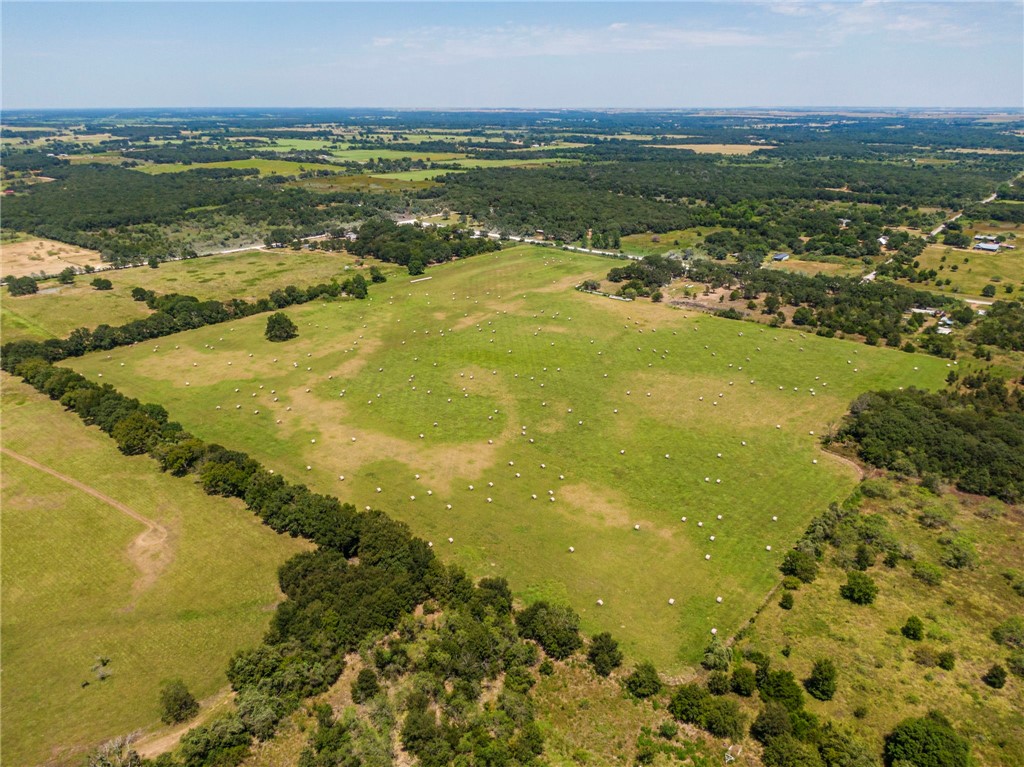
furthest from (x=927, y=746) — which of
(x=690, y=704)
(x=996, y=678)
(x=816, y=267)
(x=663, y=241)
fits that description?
(x=663, y=241)

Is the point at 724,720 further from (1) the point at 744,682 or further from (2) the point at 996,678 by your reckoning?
(2) the point at 996,678

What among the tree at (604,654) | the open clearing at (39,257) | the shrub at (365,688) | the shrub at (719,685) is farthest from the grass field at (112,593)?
the open clearing at (39,257)

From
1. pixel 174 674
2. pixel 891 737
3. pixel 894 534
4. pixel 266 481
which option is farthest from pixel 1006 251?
pixel 174 674

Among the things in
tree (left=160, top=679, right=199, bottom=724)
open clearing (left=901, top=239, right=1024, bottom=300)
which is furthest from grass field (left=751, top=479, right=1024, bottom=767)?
open clearing (left=901, top=239, right=1024, bottom=300)

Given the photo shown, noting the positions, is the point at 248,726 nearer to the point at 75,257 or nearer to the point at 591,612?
the point at 591,612

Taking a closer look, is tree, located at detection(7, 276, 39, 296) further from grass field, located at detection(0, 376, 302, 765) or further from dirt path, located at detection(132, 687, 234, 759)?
dirt path, located at detection(132, 687, 234, 759)

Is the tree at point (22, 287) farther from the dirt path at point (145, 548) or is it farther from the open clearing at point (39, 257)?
the dirt path at point (145, 548)
